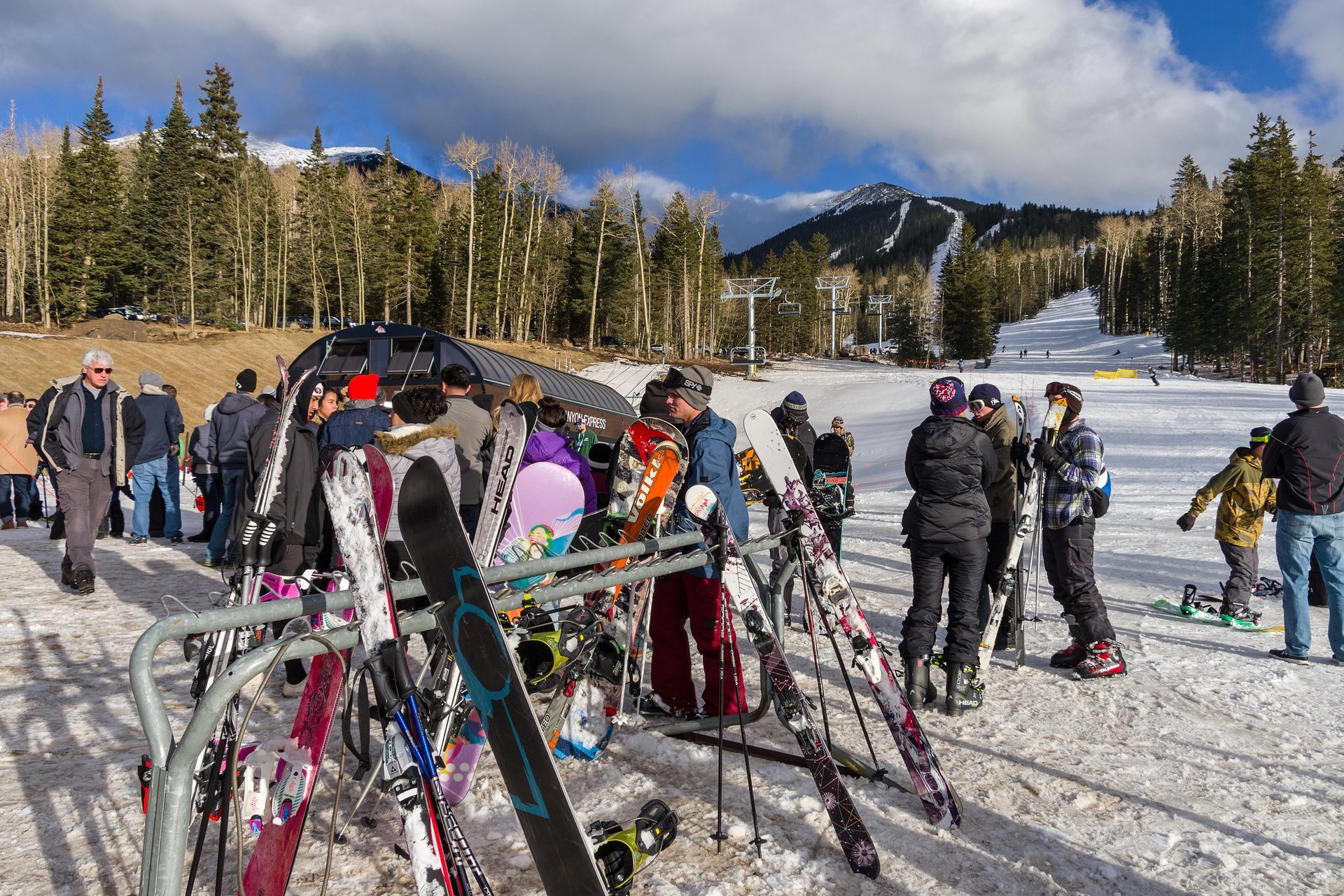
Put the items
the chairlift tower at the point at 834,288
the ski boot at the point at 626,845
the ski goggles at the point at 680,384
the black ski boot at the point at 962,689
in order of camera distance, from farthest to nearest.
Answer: the chairlift tower at the point at 834,288 < the black ski boot at the point at 962,689 < the ski goggles at the point at 680,384 < the ski boot at the point at 626,845

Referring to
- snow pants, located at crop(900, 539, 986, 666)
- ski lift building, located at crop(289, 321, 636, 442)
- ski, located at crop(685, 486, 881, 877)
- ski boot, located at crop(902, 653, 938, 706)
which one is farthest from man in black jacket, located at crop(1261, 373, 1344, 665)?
ski lift building, located at crop(289, 321, 636, 442)

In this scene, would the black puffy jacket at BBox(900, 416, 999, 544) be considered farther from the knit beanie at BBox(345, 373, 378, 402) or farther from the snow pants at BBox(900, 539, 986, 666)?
the knit beanie at BBox(345, 373, 378, 402)

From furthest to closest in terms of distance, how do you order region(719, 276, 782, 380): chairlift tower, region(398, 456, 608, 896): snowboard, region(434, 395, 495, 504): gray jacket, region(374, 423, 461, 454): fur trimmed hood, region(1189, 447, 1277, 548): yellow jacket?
region(719, 276, 782, 380): chairlift tower → region(1189, 447, 1277, 548): yellow jacket → region(434, 395, 495, 504): gray jacket → region(374, 423, 461, 454): fur trimmed hood → region(398, 456, 608, 896): snowboard

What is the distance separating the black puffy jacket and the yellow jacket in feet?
11.5

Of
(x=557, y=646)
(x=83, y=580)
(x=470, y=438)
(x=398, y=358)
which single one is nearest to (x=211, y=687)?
(x=557, y=646)

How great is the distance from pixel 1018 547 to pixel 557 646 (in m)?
3.11

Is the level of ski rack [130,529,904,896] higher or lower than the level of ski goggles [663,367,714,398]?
lower

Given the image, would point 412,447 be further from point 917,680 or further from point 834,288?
point 834,288

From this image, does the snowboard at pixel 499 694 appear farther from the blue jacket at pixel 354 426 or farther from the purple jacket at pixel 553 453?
the blue jacket at pixel 354 426

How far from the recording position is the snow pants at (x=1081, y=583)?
4.50m

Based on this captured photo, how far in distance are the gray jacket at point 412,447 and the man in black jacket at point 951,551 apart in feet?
8.51

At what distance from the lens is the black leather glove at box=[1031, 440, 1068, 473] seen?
178 inches

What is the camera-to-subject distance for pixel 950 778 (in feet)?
10.6

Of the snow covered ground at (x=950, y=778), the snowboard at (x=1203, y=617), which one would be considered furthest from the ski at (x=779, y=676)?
the snowboard at (x=1203, y=617)
